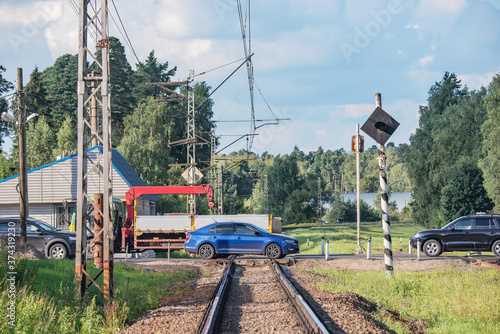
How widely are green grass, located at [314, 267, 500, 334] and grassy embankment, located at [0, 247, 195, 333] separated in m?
4.68

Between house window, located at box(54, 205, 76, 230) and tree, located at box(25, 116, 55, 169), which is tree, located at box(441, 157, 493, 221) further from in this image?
tree, located at box(25, 116, 55, 169)

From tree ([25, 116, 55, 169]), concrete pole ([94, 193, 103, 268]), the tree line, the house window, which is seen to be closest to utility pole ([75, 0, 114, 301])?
concrete pole ([94, 193, 103, 268])

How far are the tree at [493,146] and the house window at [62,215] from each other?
3441cm

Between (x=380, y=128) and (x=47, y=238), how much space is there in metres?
14.8

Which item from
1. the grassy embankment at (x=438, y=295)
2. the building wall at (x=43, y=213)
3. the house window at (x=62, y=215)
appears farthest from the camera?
the building wall at (x=43, y=213)

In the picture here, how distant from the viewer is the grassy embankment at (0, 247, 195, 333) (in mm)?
8656

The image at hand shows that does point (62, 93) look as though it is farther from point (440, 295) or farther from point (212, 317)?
point (212, 317)

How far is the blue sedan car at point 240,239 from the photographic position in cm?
2247

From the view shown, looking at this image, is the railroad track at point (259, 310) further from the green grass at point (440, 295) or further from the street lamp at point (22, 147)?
the street lamp at point (22, 147)

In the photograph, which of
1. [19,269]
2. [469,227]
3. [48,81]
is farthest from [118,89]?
[19,269]

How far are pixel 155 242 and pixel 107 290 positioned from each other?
53.4 feet

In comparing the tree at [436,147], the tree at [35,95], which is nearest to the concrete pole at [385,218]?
the tree at [436,147]

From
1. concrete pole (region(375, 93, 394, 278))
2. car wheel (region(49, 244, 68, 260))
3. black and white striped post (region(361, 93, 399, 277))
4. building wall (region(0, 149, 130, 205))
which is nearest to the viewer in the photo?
concrete pole (region(375, 93, 394, 278))

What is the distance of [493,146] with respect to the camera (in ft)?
155
